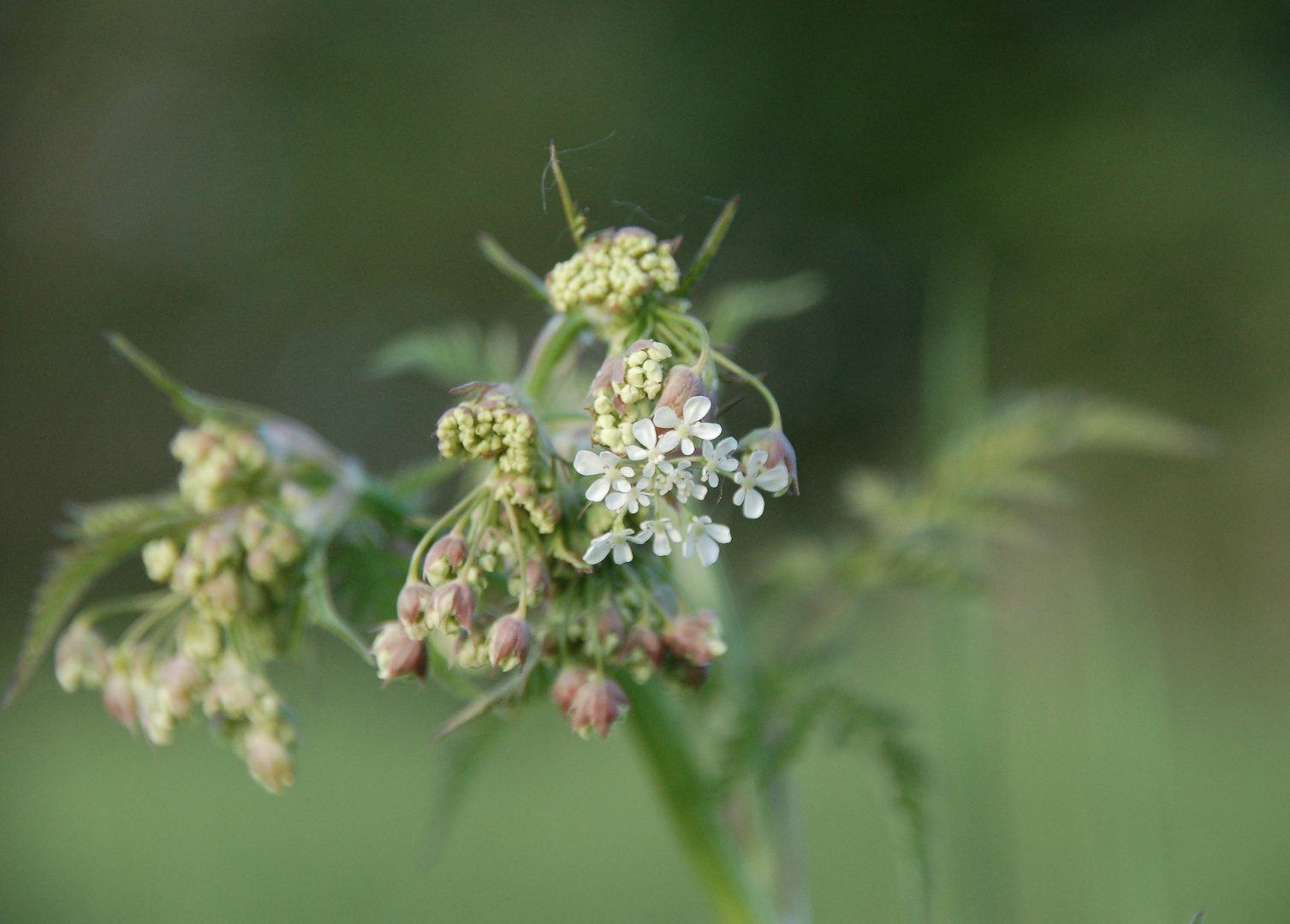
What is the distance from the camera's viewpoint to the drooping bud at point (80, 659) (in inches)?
37.4

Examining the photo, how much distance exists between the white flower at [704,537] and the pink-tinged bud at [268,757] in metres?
0.45

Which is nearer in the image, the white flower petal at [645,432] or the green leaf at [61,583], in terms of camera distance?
the white flower petal at [645,432]

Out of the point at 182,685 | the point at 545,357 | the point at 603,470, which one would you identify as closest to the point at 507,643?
the point at 603,470

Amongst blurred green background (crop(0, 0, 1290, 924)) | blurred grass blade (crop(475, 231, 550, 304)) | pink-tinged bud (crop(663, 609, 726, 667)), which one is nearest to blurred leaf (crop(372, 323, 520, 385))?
blurred grass blade (crop(475, 231, 550, 304))

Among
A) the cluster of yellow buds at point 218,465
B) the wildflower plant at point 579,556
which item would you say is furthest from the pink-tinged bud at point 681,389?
the cluster of yellow buds at point 218,465

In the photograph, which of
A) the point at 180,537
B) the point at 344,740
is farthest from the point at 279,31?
the point at 180,537

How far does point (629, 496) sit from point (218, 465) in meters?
0.45

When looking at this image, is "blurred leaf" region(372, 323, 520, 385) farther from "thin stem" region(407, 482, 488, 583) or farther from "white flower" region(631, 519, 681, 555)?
"white flower" region(631, 519, 681, 555)

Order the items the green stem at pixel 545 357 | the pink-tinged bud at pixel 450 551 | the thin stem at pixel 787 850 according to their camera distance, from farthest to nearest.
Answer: the thin stem at pixel 787 850, the green stem at pixel 545 357, the pink-tinged bud at pixel 450 551

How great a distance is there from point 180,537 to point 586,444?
0.42m

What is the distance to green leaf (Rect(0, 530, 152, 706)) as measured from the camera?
0.84 metres

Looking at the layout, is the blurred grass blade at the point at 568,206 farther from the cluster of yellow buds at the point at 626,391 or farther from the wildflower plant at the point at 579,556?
the cluster of yellow buds at the point at 626,391

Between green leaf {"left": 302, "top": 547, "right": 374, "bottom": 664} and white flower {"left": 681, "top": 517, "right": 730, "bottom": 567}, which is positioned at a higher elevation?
white flower {"left": 681, "top": 517, "right": 730, "bottom": 567}

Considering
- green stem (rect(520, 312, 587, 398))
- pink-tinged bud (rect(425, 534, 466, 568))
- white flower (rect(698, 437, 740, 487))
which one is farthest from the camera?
green stem (rect(520, 312, 587, 398))
